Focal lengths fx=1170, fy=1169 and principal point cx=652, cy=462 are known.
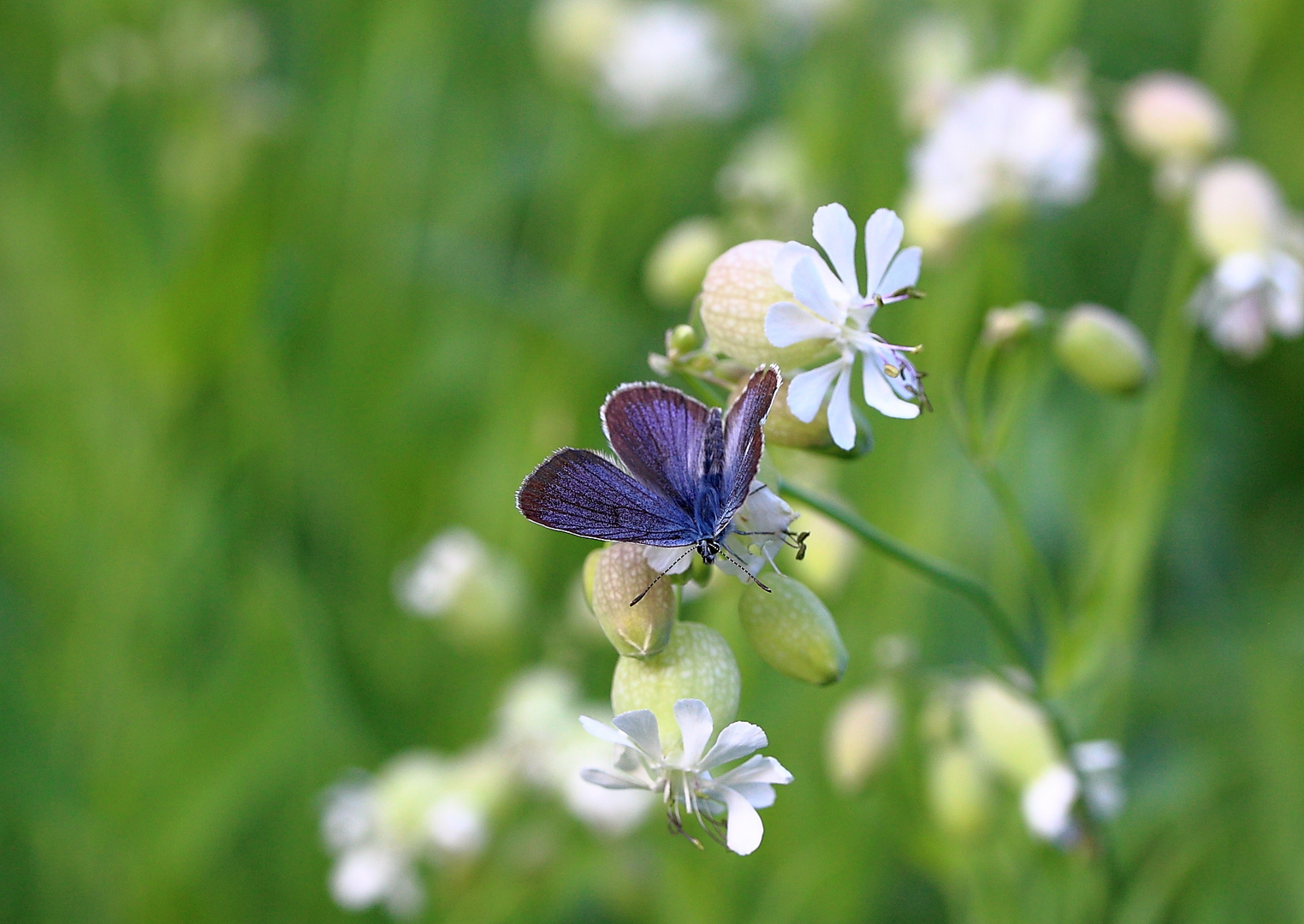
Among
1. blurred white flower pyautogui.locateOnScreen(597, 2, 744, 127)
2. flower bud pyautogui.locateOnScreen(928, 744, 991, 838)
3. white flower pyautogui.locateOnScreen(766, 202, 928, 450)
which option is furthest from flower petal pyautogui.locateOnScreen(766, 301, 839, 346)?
blurred white flower pyautogui.locateOnScreen(597, 2, 744, 127)

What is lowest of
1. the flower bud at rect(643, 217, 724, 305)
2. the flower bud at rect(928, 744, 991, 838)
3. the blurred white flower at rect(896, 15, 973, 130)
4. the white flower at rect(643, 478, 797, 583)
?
the white flower at rect(643, 478, 797, 583)

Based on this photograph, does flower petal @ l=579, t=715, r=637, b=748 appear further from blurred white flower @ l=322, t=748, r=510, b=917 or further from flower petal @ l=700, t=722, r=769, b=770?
blurred white flower @ l=322, t=748, r=510, b=917

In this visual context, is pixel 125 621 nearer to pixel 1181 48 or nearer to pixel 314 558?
pixel 314 558

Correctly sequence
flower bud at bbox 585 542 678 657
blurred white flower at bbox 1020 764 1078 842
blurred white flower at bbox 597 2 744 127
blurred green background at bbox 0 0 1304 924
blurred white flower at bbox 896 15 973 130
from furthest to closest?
1. blurred white flower at bbox 597 2 744 127
2. blurred white flower at bbox 896 15 973 130
3. blurred green background at bbox 0 0 1304 924
4. blurred white flower at bbox 1020 764 1078 842
5. flower bud at bbox 585 542 678 657

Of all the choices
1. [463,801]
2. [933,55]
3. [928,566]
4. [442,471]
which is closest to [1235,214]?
[928,566]

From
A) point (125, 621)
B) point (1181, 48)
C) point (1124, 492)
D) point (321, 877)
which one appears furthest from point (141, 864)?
point (1181, 48)

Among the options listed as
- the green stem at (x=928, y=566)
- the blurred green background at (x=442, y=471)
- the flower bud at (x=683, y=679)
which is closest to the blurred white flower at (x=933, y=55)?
the blurred green background at (x=442, y=471)

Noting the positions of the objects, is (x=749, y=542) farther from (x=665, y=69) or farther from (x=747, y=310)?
(x=665, y=69)
